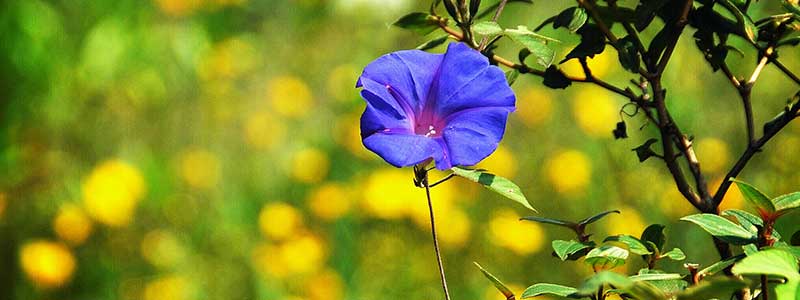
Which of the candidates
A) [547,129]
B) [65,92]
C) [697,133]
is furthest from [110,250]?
[697,133]

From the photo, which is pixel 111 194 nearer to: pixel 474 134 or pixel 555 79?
pixel 555 79

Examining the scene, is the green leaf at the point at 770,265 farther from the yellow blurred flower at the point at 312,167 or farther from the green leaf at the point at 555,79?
the yellow blurred flower at the point at 312,167

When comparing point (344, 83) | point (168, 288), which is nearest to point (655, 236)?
point (168, 288)

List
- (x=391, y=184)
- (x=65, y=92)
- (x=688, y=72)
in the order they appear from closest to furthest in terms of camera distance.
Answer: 1. (x=391, y=184)
2. (x=65, y=92)
3. (x=688, y=72)

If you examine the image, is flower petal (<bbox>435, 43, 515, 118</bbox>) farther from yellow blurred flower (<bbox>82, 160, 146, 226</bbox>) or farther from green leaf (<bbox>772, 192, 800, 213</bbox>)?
yellow blurred flower (<bbox>82, 160, 146, 226</bbox>)

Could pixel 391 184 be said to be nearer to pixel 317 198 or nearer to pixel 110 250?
pixel 317 198
